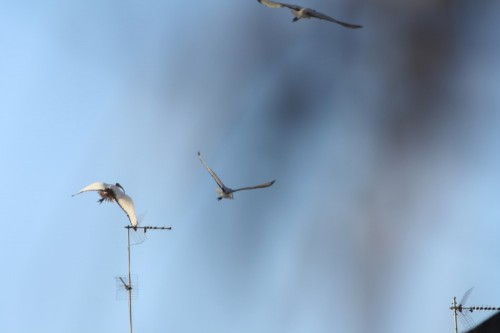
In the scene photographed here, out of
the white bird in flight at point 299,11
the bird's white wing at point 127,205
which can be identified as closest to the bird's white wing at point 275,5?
the white bird in flight at point 299,11

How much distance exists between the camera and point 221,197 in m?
16.2

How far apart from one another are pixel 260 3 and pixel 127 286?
779 centimetres

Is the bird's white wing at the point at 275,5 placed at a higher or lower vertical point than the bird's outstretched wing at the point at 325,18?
higher

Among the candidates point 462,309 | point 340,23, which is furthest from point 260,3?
point 462,309

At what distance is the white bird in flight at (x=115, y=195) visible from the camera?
2041 centimetres

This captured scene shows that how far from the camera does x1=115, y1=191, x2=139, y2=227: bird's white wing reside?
796 inches

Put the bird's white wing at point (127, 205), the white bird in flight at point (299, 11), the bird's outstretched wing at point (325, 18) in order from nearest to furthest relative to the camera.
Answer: the bird's outstretched wing at point (325, 18), the white bird in flight at point (299, 11), the bird's white wing at point (127, 205)

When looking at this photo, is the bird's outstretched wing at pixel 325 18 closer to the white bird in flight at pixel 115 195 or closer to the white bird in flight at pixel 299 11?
the white bird in flight at pixel 299 11

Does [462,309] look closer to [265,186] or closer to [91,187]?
[265,186]

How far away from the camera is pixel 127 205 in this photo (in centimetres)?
2048

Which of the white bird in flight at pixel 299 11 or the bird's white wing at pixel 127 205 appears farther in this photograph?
the bird's white wing at pixel 127 205

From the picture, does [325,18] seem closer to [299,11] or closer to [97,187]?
[299,11]

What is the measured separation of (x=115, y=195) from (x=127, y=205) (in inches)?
13.5

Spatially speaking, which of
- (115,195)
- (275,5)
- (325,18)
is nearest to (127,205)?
(115,195)
